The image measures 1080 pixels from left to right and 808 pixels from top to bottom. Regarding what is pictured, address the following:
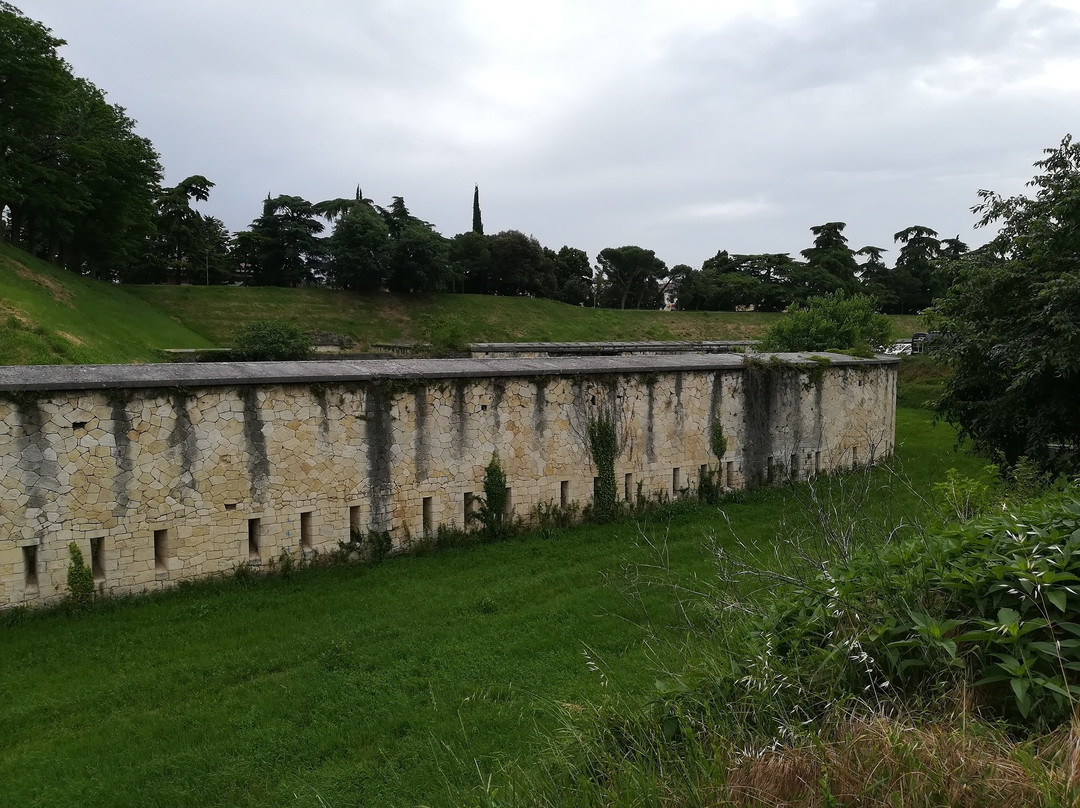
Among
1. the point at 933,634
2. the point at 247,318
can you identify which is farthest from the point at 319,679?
the point at 247,318

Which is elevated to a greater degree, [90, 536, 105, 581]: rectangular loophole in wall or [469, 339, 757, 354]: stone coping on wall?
[469, 339, 757, 354]: stone coping on wall

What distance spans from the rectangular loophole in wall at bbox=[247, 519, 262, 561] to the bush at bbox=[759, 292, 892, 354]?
1738 cm

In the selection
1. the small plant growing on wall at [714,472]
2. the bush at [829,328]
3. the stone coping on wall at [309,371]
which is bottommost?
the small plant growing on wall at [714,472]

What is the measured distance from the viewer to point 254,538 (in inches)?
328

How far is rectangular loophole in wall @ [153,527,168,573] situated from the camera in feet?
25.1

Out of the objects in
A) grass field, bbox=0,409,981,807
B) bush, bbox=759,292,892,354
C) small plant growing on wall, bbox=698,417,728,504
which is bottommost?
grass field, bbox=0,409,981,807

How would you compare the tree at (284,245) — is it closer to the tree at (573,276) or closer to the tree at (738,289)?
the tree at (573,276)

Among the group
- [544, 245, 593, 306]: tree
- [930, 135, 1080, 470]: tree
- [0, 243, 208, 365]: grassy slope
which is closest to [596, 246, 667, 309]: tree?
[544, 245, 593, 306]: tree

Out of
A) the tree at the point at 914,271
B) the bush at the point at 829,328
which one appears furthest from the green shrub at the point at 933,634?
the tree at the point at 914,271

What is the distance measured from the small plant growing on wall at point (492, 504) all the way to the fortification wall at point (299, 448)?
15 cm

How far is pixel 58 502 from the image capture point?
7043 millimetres

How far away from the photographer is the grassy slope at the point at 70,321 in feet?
52.5

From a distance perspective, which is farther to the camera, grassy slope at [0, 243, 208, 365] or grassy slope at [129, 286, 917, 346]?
grassy slope at [129, 286, 917, 346]

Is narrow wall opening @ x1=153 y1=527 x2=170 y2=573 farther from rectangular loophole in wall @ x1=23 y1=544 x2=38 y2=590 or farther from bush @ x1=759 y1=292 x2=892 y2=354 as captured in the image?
bush @ x1=759 y1=292 x2=892 y2=354
